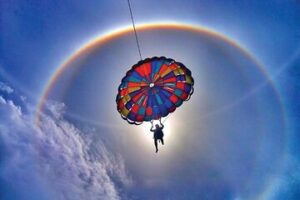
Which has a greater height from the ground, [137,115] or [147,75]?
[147,75]

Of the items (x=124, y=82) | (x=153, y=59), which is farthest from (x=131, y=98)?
(x=153, y=59)

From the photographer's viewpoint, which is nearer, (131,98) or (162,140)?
(162,140)

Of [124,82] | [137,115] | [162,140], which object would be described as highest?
[124,82]

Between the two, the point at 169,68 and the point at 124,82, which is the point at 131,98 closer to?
the point at 124,82

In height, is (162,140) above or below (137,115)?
below

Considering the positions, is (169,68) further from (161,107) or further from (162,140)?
(162,140)

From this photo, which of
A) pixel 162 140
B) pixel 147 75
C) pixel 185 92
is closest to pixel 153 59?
pixel 147 75
